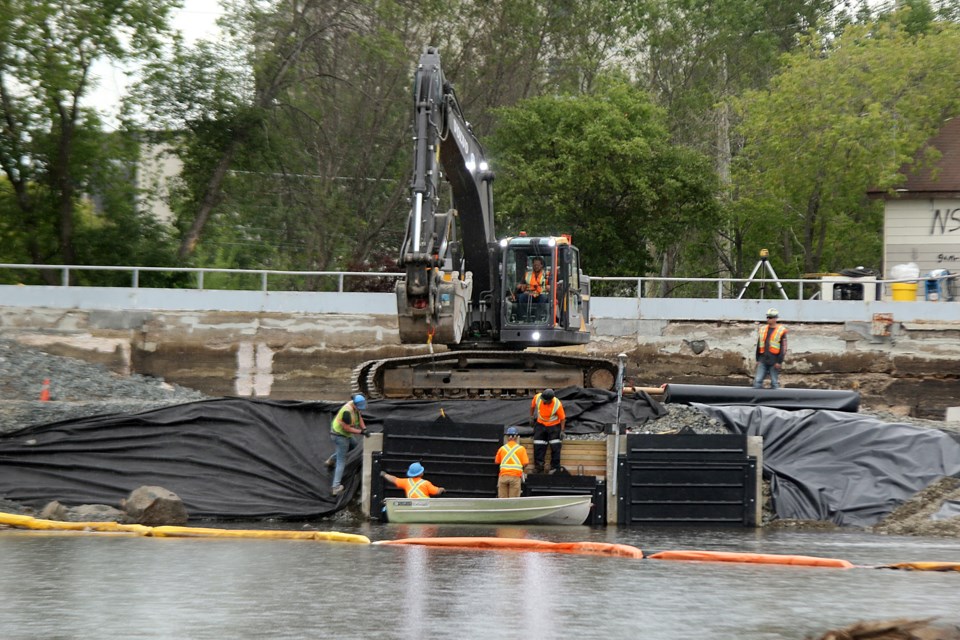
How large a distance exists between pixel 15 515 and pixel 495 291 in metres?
9.21

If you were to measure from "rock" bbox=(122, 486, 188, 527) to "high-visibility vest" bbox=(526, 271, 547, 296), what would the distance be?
757cm

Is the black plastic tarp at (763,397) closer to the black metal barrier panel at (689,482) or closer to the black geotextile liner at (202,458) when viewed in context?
the black geotextile liner at (202,458)

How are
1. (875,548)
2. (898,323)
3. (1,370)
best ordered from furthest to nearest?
(898,323), (1,370), (875,548)

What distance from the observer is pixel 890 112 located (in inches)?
1518

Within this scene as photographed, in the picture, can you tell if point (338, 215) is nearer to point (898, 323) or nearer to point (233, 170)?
point (233, 170)

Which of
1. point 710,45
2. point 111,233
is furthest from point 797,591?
point 710,45

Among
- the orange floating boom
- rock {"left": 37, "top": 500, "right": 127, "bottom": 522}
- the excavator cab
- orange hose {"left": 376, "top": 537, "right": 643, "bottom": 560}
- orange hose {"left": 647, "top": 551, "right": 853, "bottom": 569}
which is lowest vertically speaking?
rock {"left": 37, "top": 500, "right": 127, "bottom": 522}

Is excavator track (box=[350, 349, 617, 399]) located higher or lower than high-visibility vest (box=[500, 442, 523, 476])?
higher

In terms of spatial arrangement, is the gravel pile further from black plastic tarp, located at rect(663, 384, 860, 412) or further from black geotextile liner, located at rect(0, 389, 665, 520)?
black plastic tarp, located at rect(663, 384, 860, 412)

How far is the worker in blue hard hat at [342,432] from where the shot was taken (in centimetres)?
1878

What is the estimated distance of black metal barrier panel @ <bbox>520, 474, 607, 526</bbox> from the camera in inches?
709

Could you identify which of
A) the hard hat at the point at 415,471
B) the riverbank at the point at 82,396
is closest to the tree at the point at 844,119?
the riverbank at the point at 82,396

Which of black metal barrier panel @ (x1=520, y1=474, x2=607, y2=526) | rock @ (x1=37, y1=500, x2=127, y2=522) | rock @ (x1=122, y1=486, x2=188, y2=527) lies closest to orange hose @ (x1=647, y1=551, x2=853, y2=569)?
black metal barrier panel @ (x1=520, y1=474, x2=607, y2=526)

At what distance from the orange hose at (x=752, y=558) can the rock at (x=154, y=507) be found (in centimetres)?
707
